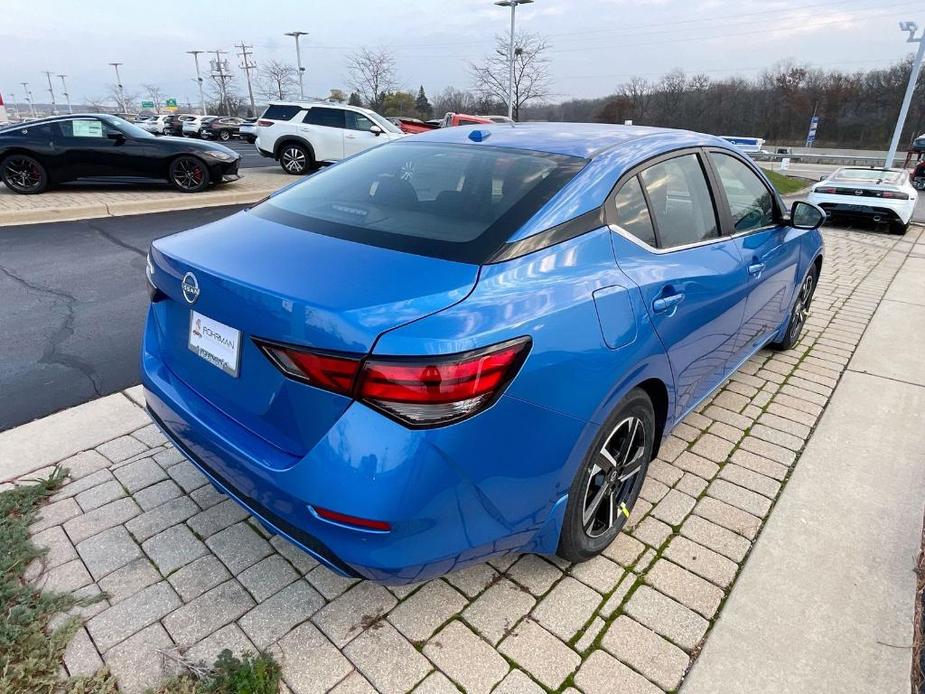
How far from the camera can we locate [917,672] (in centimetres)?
200

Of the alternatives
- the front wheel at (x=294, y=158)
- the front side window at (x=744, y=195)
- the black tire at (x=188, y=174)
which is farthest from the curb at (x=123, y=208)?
the front side window at (x=744, y=195)

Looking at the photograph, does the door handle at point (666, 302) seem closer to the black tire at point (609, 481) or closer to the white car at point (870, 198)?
the black tire at point (609, 481)

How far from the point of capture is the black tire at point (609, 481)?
2121 mm

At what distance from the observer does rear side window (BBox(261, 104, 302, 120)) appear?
1373cm

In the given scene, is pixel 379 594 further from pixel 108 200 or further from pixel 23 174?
pixel 23 174

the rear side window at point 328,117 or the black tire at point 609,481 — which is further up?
the rear side window at point 328,117

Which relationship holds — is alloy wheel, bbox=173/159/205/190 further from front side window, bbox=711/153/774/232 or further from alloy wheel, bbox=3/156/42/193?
front side window, bbox=711/153/774/232

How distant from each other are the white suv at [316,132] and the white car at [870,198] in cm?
935

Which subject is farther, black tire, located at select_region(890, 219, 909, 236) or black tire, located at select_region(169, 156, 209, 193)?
black tire, located at select_region(890, 219, 909, 236)

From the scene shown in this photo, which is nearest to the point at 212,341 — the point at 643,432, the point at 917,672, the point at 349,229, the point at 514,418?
the point at 349,229

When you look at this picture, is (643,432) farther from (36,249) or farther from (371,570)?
(36,249)

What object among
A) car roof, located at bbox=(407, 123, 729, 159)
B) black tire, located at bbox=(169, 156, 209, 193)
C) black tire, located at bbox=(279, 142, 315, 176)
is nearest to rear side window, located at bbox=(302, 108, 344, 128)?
black tire, located at bbox=(279, 142, 315, 176)

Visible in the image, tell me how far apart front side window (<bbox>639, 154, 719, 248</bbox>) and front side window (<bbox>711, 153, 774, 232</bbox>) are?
0.27 meters

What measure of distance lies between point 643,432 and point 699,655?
0.84 m
